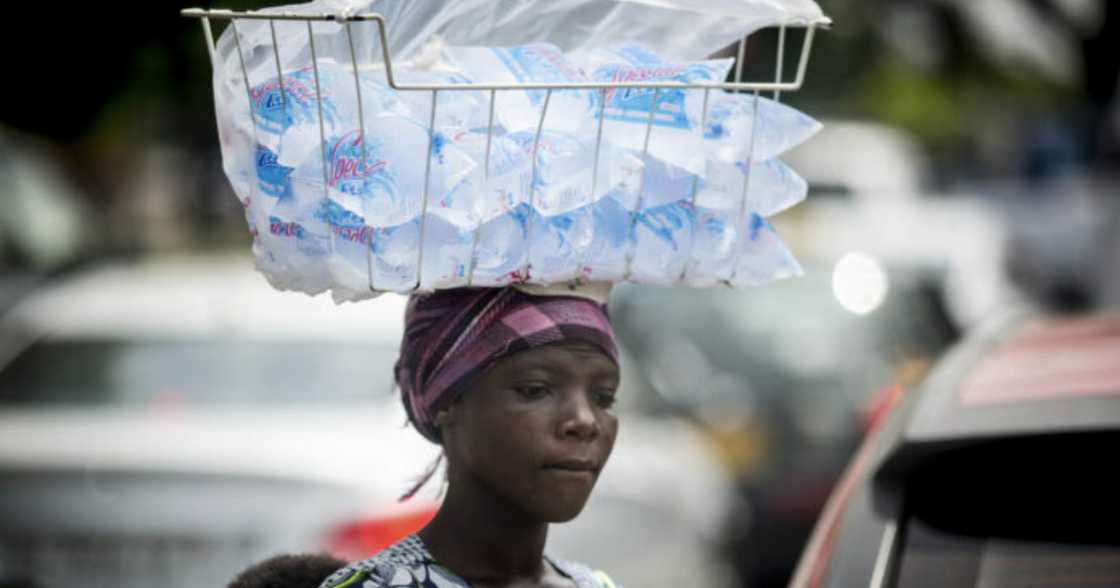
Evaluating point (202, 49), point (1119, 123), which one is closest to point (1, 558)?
point (202, 49)

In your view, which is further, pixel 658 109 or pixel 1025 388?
pixel 1025 388

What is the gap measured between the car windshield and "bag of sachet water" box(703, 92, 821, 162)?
3776mm

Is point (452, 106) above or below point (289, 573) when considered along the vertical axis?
above

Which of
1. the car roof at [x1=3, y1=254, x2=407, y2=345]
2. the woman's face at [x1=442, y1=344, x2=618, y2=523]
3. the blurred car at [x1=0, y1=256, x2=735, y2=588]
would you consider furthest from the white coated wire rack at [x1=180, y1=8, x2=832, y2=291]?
the car roof at [x1=3, y1=254, x2=407, y2=345]

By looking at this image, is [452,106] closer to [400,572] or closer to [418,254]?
[418,254]

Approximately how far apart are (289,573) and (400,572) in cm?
32

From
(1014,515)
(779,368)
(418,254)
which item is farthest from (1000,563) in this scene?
(779,368)

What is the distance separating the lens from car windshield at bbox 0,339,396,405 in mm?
6301

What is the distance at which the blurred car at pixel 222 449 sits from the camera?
552 cm

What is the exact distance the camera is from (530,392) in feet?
8.06

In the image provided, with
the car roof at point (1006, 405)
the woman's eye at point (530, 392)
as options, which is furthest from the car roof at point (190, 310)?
the woman's eye at point (530, 392)

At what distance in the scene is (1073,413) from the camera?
8.84 ft

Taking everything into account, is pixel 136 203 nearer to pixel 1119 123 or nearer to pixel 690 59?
pixel 1119 123

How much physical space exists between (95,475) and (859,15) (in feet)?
53.6
